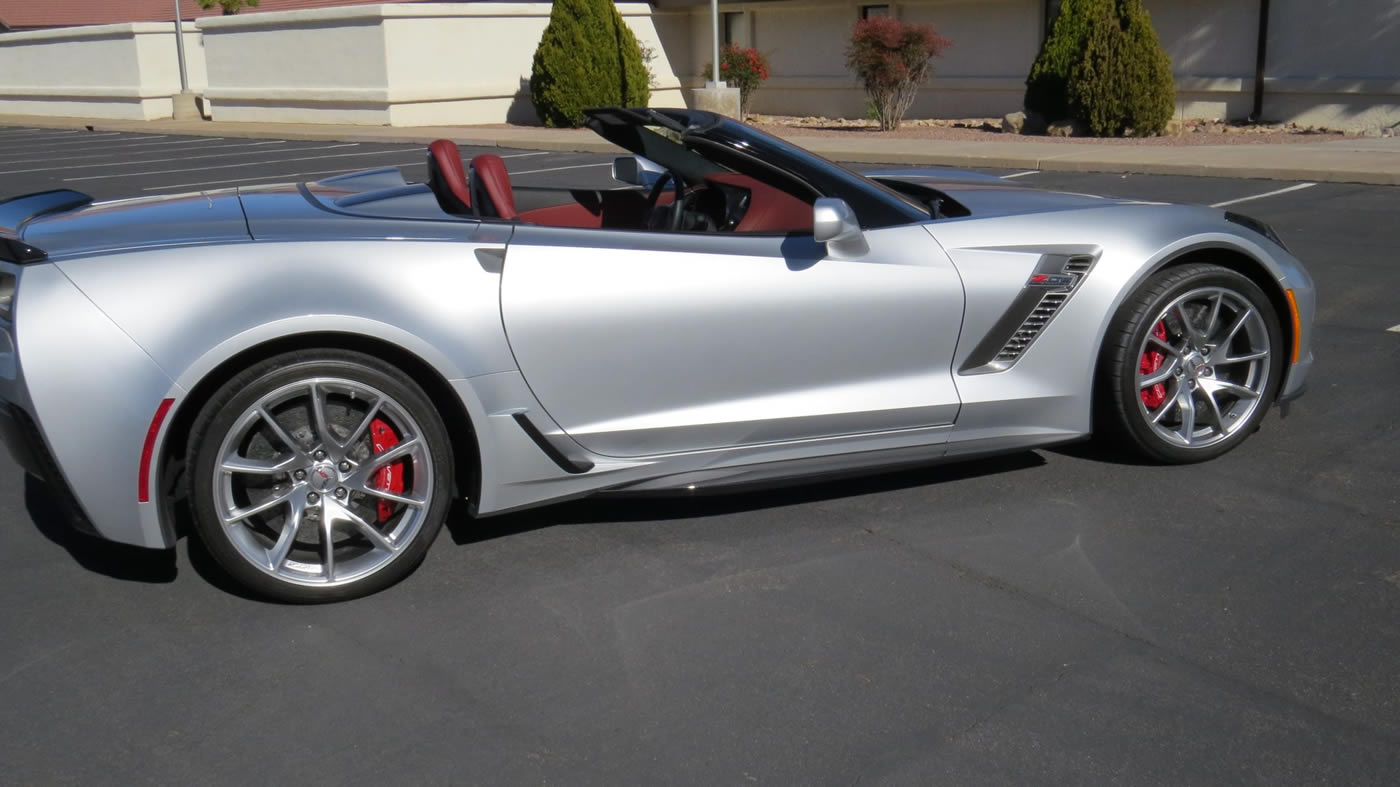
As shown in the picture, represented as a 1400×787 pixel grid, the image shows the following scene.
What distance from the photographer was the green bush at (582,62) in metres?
24.5

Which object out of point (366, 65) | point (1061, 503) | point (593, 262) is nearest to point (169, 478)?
point (593, 262)

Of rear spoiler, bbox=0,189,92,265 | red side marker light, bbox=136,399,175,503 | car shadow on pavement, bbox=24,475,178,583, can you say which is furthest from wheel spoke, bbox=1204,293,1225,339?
rear spoiler, bbox=0,189,92,265

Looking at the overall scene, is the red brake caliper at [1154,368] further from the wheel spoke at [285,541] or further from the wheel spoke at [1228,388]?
the wheel spoke at [285,541]

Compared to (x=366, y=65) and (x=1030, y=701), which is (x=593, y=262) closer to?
(x=1030, y=701)

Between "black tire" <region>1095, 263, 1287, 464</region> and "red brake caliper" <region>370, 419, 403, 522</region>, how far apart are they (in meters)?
2.44

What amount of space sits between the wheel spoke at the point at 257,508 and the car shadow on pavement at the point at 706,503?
707mm

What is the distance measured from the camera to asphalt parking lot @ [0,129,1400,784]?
311 centimetres

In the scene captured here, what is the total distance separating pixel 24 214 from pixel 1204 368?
4.07 m

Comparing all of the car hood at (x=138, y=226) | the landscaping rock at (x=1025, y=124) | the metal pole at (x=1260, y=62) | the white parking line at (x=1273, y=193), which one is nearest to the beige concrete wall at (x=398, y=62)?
the landscaping rock at (x=1025, y=124)

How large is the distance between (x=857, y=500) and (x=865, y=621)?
0.98m

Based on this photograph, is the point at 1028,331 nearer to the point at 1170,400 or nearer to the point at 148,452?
the point at 1170,400

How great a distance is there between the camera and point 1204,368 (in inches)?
193

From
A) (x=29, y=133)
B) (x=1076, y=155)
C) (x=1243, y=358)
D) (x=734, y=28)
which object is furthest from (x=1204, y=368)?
(x=29, y=133)

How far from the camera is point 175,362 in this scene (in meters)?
3.65
